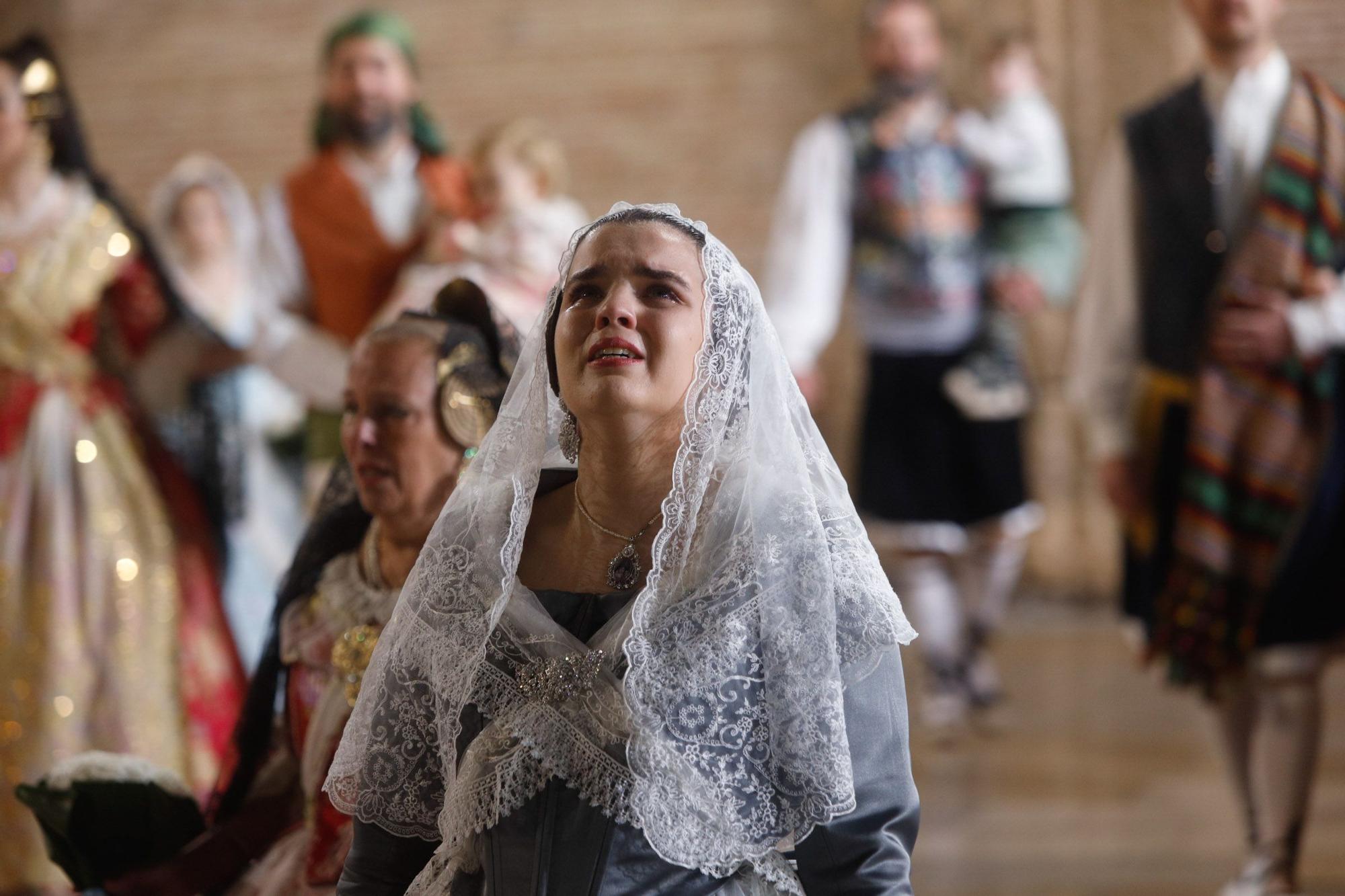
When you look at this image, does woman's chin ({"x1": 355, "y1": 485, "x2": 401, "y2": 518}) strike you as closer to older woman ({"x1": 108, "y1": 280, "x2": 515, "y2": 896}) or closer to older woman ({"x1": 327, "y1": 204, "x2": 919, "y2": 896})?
older woman ({"x1": 108, "y1": 280, "x2": 515, "y2": 896})

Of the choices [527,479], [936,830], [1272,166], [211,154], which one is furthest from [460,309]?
[211,154]

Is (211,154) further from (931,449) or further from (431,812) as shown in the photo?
(431,812)

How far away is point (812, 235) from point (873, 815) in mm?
3990

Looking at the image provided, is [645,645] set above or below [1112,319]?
above

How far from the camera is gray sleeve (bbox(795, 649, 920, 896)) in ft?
5.29

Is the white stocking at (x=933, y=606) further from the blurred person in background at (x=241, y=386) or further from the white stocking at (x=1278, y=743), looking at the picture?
the blurred person in background at (x=241, y=386)

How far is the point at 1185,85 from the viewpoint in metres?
3.68

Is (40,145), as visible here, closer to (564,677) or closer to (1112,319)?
(1112,319)

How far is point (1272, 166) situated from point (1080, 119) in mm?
4467

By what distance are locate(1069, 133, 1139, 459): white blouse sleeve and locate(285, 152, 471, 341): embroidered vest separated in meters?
1.63

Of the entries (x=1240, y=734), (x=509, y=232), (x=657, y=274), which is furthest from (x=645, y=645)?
(x=509, y=232)

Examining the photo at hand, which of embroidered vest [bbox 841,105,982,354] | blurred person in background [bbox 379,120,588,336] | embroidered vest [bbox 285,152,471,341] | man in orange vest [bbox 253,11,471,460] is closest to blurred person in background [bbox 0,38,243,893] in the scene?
man in orange vest [bbox 253,11,471,460]

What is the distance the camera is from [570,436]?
1.86 metres

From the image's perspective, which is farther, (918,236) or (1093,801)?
(918,236)
